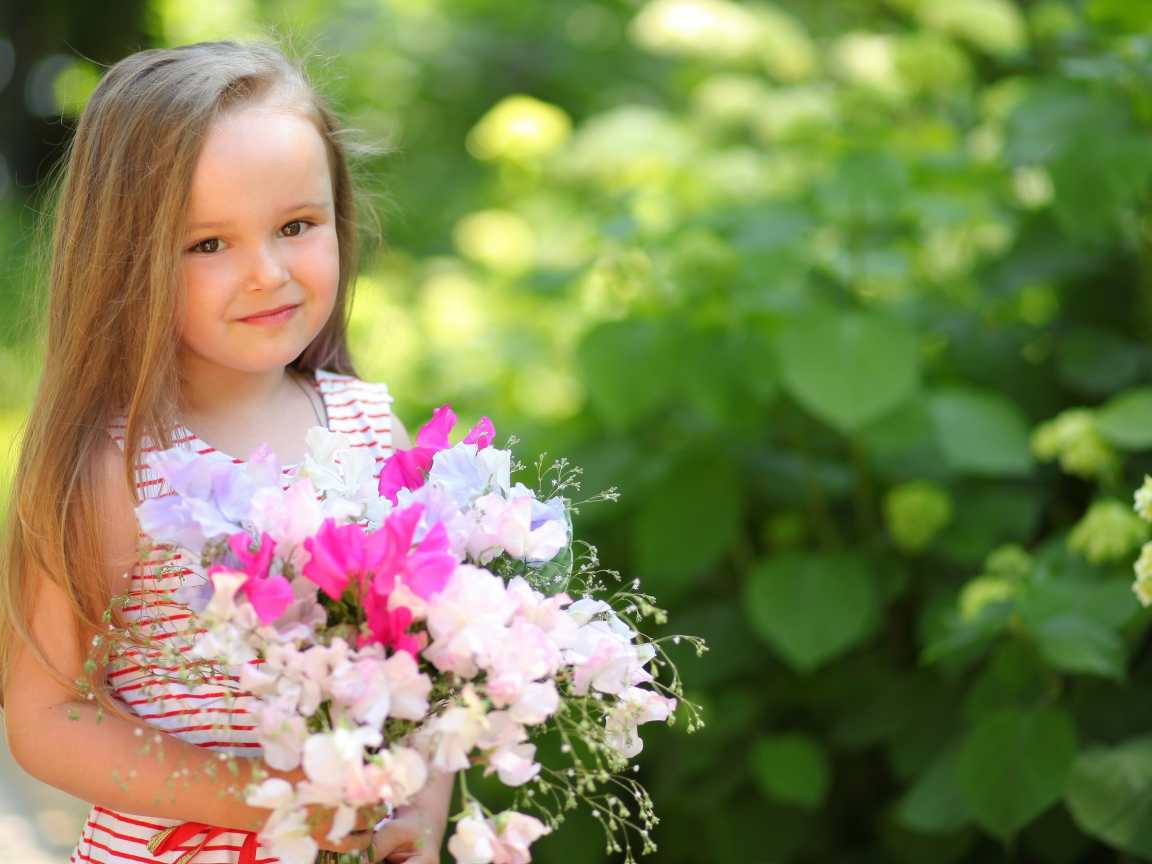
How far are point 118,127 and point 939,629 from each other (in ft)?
4.60

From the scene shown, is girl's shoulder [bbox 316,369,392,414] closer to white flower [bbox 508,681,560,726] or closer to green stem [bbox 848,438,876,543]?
white flower [bbox 508,681,560,726]

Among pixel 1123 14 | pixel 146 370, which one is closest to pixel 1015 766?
pixel 146 370

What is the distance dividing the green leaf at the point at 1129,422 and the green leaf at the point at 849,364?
0.29 metres

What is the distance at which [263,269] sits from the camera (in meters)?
0.86

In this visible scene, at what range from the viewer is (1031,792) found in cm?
129

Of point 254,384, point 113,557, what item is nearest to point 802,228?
point 254,384

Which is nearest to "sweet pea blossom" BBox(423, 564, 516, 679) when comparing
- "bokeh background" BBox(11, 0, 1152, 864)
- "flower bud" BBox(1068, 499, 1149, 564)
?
"bokeh background" BBox(11, 0, 1152, 864)

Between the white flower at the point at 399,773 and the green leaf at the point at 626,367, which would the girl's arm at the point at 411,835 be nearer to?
the white flower at the point at 399,773

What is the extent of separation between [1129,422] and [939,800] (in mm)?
581

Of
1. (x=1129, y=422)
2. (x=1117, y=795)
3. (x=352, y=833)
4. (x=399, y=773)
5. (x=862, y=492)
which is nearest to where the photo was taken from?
(x=399, y=773)

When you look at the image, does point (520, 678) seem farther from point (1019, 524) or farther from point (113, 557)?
point (1019, 524)

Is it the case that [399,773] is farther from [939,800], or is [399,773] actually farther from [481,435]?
[939,800]

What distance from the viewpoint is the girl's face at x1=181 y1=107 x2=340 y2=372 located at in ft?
2.79

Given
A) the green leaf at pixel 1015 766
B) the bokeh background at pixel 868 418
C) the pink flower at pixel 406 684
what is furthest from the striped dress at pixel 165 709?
the green leaf at pixel 1015 766
